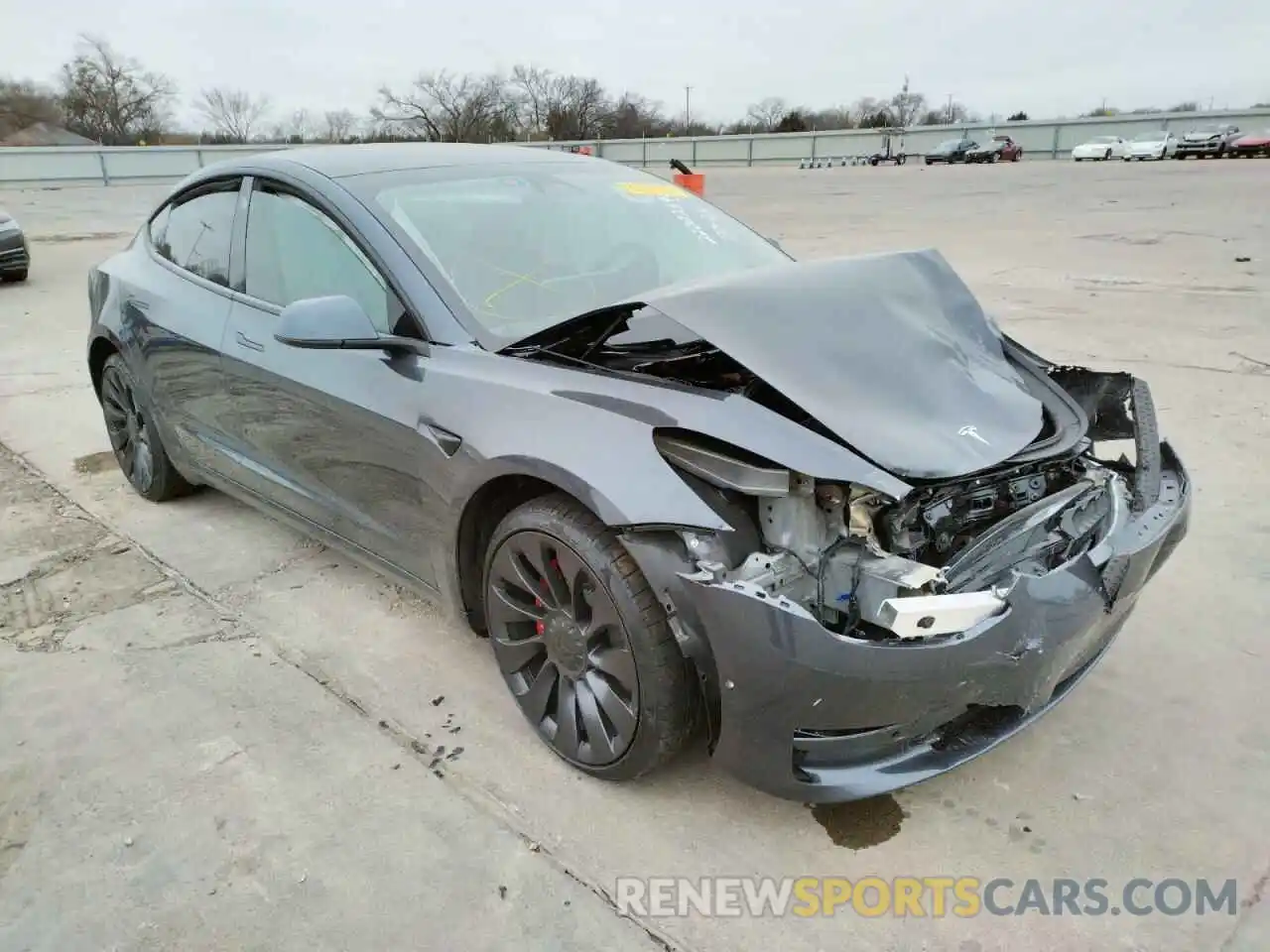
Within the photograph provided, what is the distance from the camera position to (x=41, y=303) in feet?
33.4

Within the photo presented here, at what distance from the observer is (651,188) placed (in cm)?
361

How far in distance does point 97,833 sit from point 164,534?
2.08 meters

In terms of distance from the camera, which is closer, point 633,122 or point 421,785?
point 421,785

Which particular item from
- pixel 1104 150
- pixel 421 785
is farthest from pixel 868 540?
pixel 1104 150

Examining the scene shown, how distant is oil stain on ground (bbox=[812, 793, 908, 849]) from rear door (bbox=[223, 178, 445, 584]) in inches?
53.0

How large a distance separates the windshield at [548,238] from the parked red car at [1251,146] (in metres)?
44.9

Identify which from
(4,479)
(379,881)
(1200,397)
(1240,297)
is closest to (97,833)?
(379,881)

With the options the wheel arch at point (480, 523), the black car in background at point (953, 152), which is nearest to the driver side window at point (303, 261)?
the wheel arch at point (480, 523)

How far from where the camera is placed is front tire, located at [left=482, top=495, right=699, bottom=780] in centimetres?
211

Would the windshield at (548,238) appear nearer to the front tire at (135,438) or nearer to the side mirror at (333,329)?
the side mirror at (333,329)

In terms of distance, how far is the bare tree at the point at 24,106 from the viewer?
56.9m

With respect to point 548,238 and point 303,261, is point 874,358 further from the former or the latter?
point 303,261

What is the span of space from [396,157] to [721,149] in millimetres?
54372

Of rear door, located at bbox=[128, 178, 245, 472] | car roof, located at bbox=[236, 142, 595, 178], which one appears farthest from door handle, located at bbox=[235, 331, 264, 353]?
car roof, located at bbox=[236, 142, 595, 178]
